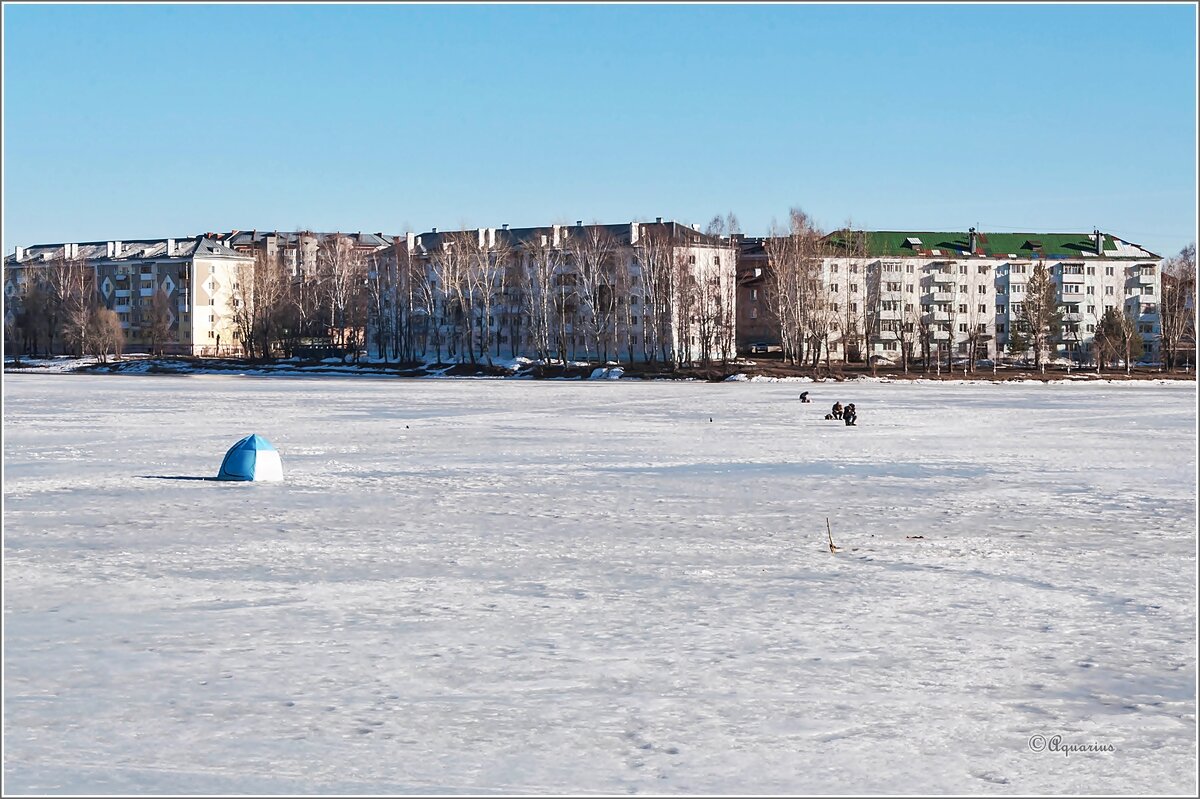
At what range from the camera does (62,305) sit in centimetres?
10919

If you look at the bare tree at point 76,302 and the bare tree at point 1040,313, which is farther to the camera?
the bare tree at point 76,302

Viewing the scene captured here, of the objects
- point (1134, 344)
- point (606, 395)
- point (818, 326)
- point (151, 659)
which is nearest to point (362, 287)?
point (818, 326)

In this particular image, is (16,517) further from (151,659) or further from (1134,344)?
(1134,344)

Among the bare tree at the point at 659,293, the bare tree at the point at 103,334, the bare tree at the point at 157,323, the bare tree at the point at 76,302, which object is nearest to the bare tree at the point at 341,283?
the bare tree at the point at 157,323

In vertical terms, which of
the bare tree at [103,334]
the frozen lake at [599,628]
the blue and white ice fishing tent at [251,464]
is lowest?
the frozen lake at [599,628]

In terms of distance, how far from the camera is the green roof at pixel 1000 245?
Result: 11250cm

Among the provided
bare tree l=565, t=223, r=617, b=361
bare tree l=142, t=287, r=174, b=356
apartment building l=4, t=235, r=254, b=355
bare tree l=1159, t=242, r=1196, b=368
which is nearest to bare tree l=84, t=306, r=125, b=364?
bare tree l=142, t=287, r=174, b=356

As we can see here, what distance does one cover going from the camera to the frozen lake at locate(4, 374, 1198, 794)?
21.0ft

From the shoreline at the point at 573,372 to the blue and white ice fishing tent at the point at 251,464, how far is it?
50.4 meters

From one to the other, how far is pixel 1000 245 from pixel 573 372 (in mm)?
51384

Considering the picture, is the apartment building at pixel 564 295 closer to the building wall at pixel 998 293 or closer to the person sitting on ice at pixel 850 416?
the building wall at pixel 998 293

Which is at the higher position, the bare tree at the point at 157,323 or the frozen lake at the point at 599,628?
the bare tree at the point at 157,323

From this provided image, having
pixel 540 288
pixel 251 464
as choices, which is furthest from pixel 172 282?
pixel 251 464

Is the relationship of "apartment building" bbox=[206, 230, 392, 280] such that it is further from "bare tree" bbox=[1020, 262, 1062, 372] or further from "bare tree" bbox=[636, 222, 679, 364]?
"bare tree" bbox=[1020, 262, 1062, 372]
